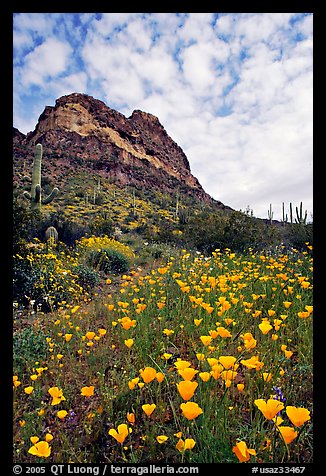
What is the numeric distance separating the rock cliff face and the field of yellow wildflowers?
2727cm

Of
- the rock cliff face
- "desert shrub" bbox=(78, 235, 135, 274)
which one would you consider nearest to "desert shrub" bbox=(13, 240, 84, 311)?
"desert shrub" bbox=(78, 235, 135, 274)

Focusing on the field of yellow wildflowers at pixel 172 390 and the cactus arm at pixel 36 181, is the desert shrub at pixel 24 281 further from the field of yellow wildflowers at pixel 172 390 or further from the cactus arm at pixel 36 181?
the cactus arm at pixel 36 181

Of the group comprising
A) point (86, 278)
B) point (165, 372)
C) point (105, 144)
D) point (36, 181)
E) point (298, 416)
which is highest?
point (105, 144)

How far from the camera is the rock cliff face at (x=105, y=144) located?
1334 inches

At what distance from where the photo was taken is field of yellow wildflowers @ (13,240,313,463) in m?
1.24

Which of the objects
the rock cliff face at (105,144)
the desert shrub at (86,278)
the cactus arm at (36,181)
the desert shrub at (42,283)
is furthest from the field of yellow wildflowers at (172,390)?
the rock cliff face at (105,144)

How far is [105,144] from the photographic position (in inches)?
1690

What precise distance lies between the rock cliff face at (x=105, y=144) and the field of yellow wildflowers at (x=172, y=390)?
89.5ft

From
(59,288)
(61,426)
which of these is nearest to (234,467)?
(61,426)

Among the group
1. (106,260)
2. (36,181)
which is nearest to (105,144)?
(36,181)

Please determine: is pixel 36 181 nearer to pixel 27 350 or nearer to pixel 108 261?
pixel 108 261

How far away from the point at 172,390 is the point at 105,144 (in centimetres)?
4523

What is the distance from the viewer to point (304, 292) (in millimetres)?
3172

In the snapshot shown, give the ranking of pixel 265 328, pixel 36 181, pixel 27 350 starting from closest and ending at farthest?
pixel 265 328
pixel 27 350
pixel 36 181
